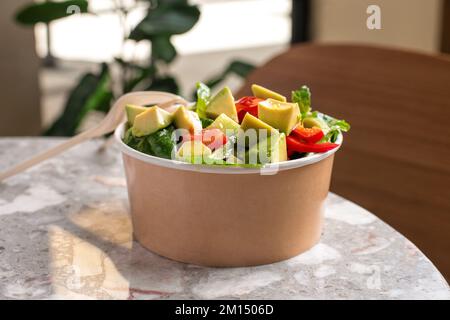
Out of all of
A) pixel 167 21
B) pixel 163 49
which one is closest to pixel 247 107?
pixel 167 21

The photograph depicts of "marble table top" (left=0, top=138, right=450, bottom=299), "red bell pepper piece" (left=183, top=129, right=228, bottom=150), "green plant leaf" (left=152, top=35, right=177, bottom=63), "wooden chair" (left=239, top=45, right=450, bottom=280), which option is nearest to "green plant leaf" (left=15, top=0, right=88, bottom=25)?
"green plant leaf" (left=152, top=35, right=177, bottom=63)

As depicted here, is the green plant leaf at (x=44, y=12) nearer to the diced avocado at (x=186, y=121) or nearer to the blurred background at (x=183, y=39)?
the blurred background at (x=183, y=39)

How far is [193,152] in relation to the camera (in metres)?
0.70

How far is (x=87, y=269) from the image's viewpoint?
749 millimetres

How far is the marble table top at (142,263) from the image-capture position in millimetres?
708

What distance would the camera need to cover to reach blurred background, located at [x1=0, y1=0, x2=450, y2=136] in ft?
7.29

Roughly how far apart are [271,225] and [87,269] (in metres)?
0.19

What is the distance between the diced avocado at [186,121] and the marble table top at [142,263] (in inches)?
5.5

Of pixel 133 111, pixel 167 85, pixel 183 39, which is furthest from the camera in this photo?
pixel 183 39

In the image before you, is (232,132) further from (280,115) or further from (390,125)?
(390,125)

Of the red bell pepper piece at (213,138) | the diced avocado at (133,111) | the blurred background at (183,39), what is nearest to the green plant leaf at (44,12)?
the blurred background at (183,39)

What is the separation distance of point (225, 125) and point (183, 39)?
3.97 meters

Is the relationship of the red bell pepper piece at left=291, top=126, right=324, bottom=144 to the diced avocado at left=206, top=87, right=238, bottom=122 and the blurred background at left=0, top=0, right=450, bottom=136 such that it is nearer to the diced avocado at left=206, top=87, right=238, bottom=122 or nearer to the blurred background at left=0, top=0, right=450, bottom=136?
the diced avocado at left=206, top=87, right=238, bottom=122
